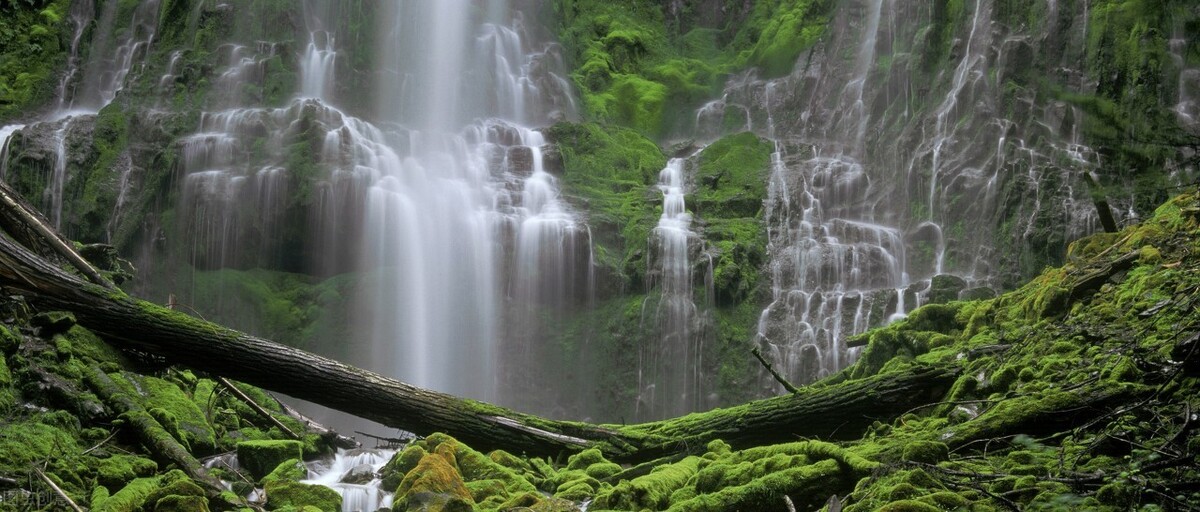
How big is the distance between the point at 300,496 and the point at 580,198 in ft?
57.0

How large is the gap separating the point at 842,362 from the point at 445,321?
9698 mm

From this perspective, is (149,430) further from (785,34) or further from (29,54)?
(785,34)

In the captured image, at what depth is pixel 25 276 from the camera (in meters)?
7.44

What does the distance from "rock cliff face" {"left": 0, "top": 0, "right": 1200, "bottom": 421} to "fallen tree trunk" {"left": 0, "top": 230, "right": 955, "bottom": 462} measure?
31.7 feet

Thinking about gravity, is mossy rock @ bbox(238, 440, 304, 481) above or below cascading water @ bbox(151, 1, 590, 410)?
below

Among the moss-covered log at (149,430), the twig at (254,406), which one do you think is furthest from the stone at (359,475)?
the moss-covered log at (149,430)

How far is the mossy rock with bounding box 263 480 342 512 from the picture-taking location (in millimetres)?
6547

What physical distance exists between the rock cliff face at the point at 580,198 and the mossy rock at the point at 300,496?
13.0m

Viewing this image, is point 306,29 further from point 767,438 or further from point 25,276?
point 767,438

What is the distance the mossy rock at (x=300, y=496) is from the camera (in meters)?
6.55

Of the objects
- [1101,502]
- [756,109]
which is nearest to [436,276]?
[756,109]

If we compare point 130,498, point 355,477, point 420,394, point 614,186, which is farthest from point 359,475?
point 614,186

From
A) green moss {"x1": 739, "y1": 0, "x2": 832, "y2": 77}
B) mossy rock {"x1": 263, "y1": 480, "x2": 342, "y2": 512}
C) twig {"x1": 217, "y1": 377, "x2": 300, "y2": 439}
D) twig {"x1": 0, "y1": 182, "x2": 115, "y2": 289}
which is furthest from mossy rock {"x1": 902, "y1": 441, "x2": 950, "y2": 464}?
green moss {"x1": 739, "y1": 0, "x2": 832, "y2": 77}

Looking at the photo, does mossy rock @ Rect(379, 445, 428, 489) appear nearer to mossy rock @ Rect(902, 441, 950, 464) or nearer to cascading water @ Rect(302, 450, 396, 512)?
cascading water @ Rect(302, 450, 396, 512)
